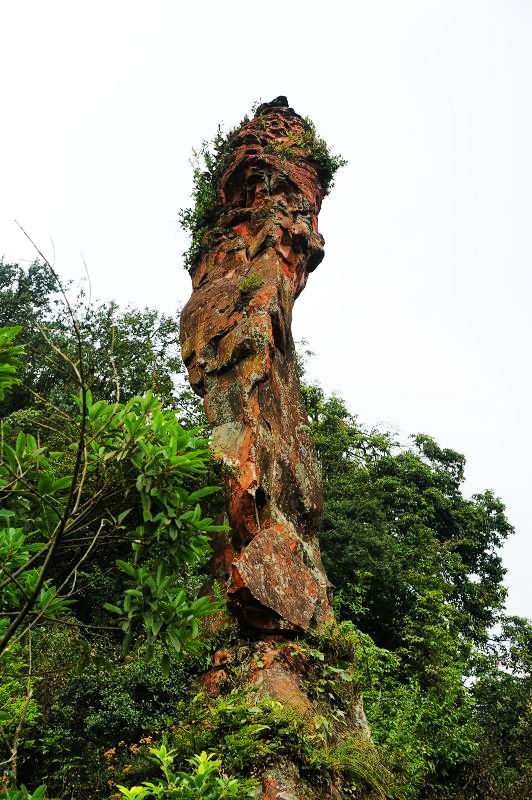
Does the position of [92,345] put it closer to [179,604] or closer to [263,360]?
[263,360]

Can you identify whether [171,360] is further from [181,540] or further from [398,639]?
[181,540]

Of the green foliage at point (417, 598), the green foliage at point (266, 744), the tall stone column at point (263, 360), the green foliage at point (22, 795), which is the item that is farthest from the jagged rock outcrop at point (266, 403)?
the green foliage at point (22, 795)

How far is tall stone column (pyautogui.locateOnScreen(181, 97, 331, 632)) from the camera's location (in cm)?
950

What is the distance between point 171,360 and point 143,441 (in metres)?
17.4

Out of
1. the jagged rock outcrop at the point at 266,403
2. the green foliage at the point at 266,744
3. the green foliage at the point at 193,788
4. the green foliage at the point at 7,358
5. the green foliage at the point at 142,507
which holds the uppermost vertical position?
the jagged rock outcrop at the point at 266,403

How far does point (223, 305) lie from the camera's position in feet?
42.1

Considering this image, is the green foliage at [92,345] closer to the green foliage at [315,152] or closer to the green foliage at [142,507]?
the green foliage at [315,152]

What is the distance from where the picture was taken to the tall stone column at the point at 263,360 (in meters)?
9.50

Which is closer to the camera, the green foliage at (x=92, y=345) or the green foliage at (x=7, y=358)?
the green foliage at (x=7, y=358)

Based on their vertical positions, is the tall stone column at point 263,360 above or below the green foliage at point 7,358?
above

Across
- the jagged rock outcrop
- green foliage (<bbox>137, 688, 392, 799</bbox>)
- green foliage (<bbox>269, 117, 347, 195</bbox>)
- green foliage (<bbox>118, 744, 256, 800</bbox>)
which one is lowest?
green foliage (<bbox>118, 744, 256, 800</bbox>)

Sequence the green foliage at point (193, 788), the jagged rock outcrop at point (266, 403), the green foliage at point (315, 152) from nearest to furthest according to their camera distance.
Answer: the green foliage at point (193, 788), the jagged rock outcrop at point (266, 403), the green foliage at point (315, 152)

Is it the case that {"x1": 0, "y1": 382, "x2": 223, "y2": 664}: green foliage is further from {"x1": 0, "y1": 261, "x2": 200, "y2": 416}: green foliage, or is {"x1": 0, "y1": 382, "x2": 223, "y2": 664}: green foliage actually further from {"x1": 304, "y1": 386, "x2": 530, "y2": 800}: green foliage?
{"x1": 0, "y1": 261, "x2": 200, "y2": 416}: green foliage

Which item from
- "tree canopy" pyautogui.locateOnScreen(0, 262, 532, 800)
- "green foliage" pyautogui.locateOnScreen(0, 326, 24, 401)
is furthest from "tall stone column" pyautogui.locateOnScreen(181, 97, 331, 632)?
"green foliage" pyautogui.locateOnScreen(0, 326, 24, 401)
